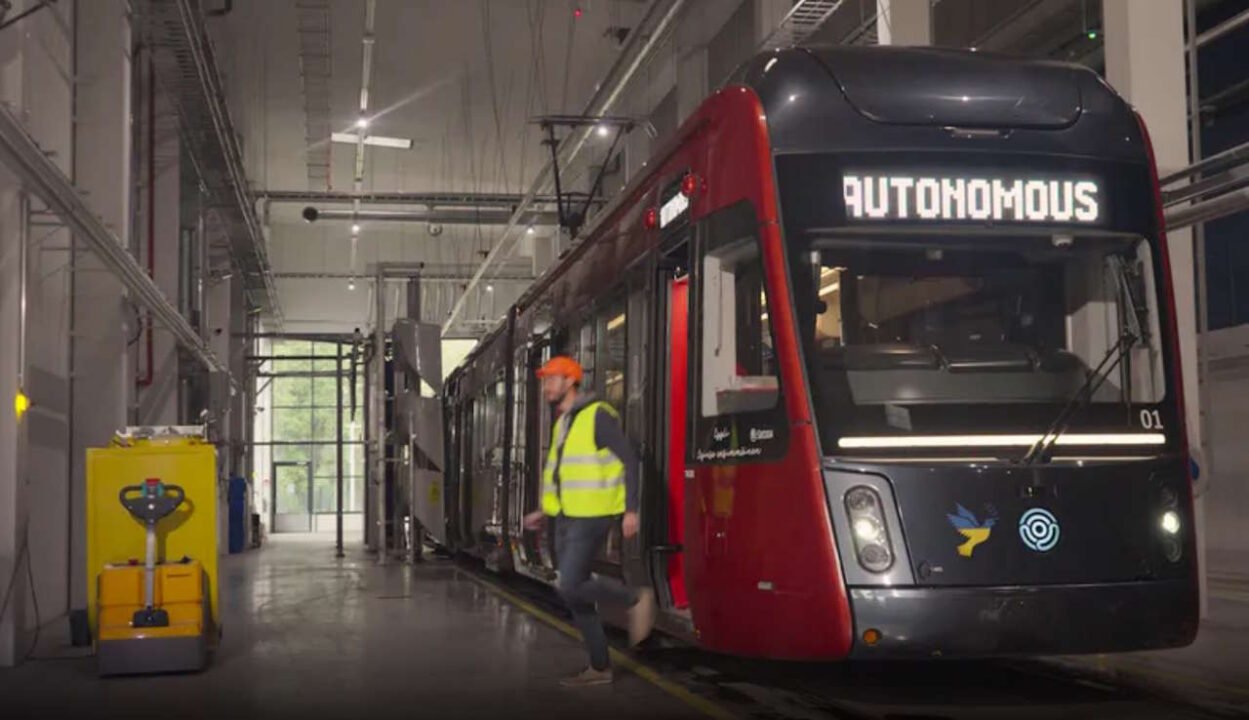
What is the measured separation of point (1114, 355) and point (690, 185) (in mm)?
2358

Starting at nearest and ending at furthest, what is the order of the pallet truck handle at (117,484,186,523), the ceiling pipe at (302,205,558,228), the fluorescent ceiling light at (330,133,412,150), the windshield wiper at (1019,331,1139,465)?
the windshield wiper at (1019,331,1139,465) < the pallet truck handle at (117,484,186,523) < the fluorescent ceiling light at (330,133,412,150) < the ceiling pipe at (302,205,558,228)

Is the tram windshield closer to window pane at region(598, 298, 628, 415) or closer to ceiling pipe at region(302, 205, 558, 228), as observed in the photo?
window pane at region(598, 298, 628, 415)

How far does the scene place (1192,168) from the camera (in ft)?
33.6

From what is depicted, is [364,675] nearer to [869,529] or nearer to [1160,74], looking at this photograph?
[869,529]

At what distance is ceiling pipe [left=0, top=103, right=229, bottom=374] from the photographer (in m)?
9.28

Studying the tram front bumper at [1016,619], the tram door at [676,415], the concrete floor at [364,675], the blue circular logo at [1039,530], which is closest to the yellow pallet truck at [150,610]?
the concrete floor at [364,675]

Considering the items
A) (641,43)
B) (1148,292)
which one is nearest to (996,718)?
(1148,292)

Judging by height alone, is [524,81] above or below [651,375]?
above

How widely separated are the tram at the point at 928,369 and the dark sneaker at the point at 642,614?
0.46 m

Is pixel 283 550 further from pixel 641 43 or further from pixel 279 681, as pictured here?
pixel 279 681

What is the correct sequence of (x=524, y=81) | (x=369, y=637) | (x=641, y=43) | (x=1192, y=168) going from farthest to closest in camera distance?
(x=524, y=81)
(x=641, y=43)
(x=369, y=637)
(x=1192, y=168)

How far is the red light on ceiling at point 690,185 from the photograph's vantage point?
7.82 meters

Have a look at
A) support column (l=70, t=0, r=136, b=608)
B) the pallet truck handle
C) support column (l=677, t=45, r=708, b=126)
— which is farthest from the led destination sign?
support column (l=677, t=45, r=708, b=126)

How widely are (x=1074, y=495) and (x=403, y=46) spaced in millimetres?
19158
